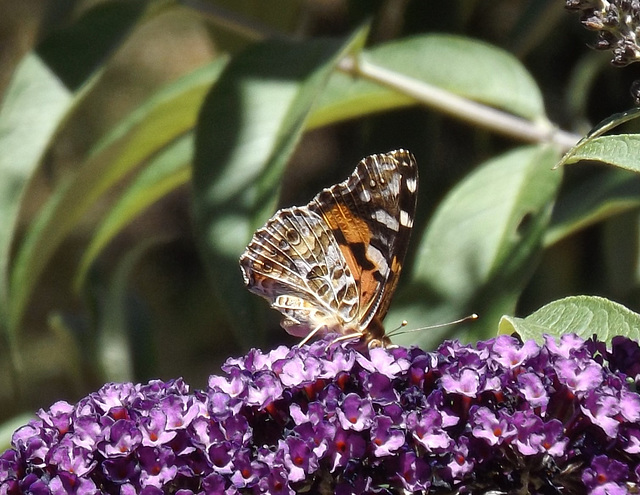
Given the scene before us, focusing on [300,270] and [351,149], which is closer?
[300,270]

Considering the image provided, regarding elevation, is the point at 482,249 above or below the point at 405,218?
below

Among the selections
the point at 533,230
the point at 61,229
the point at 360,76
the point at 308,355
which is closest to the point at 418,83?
the point at 360,76

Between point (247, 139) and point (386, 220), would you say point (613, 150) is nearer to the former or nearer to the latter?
point (386, 220)

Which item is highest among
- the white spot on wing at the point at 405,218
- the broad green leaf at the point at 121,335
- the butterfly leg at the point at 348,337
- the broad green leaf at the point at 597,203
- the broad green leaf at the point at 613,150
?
the broad green leaf at the point at 613,150

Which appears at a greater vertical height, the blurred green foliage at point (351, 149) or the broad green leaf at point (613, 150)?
the broad green leaf at point (613, 150)

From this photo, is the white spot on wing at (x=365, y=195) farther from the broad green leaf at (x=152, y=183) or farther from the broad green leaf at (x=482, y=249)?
the broad green leaf at (x=152, y=183)

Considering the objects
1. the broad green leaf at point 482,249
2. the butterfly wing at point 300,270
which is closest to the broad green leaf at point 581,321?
the butterfly wing at point 300,270

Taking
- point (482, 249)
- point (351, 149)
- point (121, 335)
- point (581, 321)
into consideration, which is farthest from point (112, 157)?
point (581, 321)
